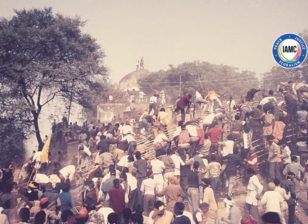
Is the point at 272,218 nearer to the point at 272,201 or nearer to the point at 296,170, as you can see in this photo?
the point at 272,201

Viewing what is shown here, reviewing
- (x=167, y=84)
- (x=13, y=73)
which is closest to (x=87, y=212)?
(x=13, y=73)

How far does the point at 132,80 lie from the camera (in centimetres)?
5897

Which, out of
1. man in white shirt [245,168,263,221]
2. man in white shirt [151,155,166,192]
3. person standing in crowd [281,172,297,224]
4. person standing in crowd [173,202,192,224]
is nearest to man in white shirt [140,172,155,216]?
man in white shirt [151,155,166,192]

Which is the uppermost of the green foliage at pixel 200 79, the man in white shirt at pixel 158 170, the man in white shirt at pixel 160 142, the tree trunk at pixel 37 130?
the green foliage at pixel 200 79

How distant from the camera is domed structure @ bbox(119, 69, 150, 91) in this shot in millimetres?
58156

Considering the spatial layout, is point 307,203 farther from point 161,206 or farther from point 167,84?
point 167,84

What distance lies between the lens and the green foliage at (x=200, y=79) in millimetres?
47156

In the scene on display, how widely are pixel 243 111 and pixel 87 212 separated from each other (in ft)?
28.4

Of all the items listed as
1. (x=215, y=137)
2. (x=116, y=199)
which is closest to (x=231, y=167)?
(x=215, y=137)

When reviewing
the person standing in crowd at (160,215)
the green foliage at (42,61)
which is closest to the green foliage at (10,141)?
the green foliage at (42,61)

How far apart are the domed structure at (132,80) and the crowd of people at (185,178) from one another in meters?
40.6

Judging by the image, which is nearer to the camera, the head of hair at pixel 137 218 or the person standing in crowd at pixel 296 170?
the head of hair at pixel 137 218

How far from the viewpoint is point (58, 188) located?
11180 millimetres

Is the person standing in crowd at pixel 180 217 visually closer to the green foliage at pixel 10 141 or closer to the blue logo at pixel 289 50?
the blue logo at pixel 289 50
